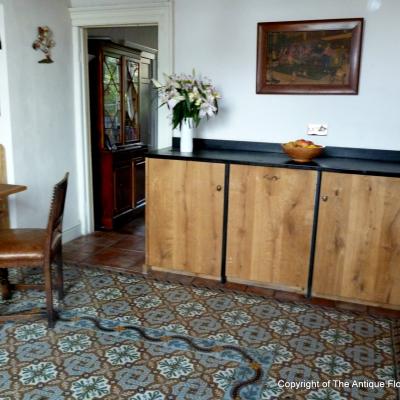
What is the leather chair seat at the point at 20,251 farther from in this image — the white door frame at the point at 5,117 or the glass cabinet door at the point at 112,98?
the glass cabinet door at the point at 112,98

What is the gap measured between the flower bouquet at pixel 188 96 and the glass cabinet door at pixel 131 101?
160cm

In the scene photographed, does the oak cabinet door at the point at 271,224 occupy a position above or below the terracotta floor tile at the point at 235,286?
above

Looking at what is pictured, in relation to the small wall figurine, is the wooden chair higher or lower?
lower

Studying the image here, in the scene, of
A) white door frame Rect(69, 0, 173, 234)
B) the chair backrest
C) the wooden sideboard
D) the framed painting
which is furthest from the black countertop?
the chair backrest

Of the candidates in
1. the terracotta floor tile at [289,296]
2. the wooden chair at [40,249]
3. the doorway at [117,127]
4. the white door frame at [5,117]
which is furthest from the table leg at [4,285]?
the terracotta floor tile at [289,296]

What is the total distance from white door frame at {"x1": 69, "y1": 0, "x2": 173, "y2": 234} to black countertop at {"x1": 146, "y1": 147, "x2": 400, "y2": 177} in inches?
24.3

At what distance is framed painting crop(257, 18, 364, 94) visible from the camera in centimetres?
326

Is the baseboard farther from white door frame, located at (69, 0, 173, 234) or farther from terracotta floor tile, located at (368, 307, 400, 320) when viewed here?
terracotta floor tile, located at (368, 307, 400, 320)

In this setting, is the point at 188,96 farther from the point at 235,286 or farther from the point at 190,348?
the point at 190,348

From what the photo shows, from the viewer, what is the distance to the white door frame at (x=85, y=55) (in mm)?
3678

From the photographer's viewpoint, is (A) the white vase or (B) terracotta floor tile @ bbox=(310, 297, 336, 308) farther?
(A) the white vase

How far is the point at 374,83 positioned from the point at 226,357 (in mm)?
2226

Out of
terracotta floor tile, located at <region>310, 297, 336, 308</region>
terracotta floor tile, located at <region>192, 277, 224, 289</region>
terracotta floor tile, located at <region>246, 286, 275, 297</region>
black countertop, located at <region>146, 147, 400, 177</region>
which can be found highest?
black countertop, located at <region>146, 147, 400, 177</region>

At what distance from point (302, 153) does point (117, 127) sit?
2.35 m
